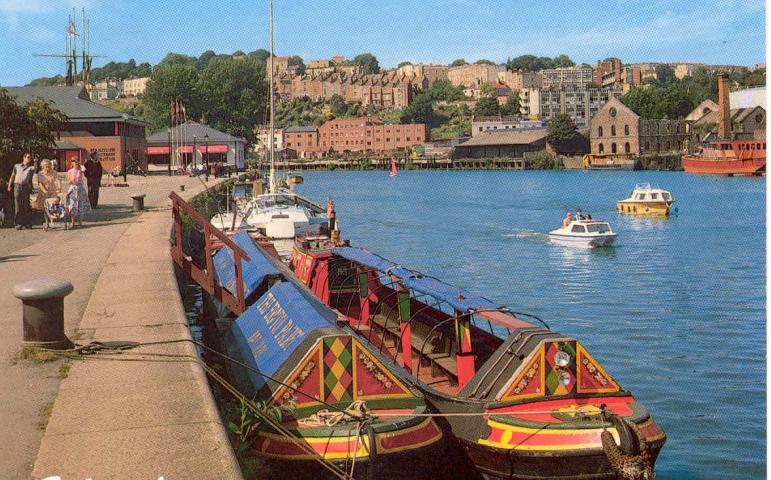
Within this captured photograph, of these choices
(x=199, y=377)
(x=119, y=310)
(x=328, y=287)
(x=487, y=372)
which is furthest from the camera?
(x=328, y=287)

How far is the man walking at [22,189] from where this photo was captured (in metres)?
27.3

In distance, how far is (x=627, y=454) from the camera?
1033 centimetres

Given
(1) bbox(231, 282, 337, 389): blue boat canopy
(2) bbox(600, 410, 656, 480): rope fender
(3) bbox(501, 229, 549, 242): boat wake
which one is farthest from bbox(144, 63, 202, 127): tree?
(2) bbox(600, 410, 656, 480): rope fender

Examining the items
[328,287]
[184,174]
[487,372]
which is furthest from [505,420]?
[184,174]

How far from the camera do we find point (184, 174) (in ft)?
300

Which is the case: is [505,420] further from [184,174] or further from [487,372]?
[184,174]

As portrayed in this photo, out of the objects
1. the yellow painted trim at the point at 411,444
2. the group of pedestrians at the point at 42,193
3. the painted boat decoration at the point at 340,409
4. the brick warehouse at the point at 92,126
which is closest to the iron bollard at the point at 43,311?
the painted boat decoration at the point at 340,409

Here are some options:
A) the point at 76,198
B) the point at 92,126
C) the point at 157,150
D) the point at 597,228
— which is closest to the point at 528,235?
the point at 597,228

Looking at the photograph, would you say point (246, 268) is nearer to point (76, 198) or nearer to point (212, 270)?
point (212, 270)

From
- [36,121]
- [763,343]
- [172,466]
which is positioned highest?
[36,121]

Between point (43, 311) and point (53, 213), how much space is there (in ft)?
58.7

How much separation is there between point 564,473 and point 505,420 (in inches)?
34.2

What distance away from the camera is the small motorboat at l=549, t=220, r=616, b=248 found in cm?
4703

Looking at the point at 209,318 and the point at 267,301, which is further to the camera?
the point at 209,318
